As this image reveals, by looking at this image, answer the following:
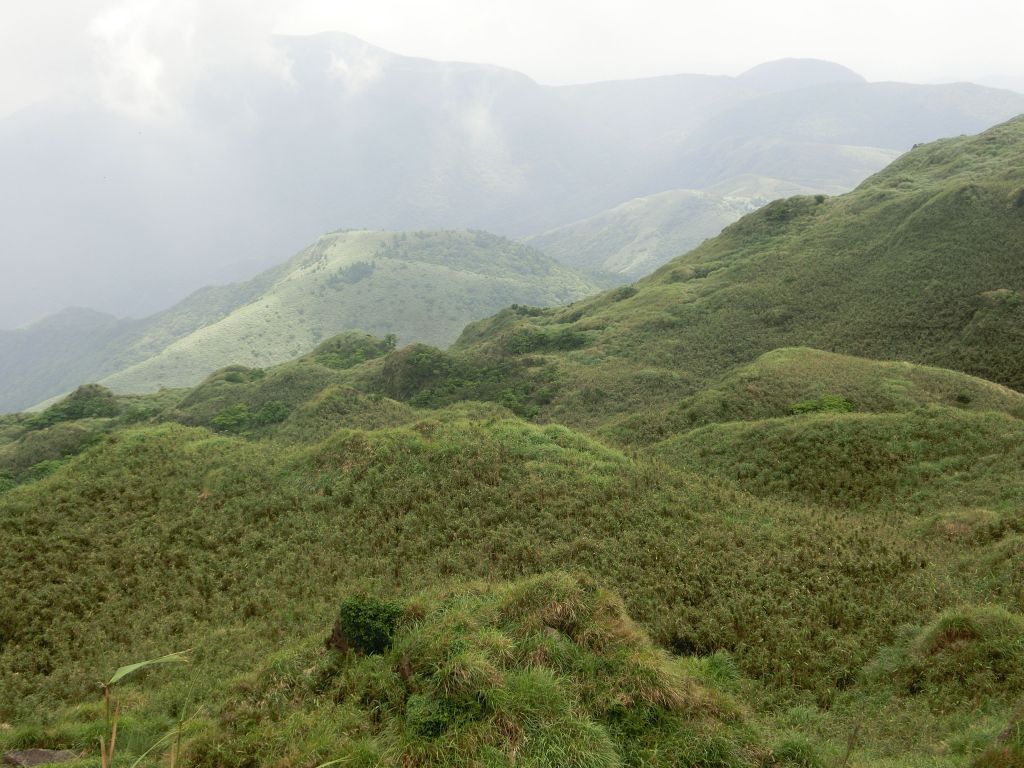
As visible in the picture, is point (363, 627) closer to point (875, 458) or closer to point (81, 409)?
point (875, 458)

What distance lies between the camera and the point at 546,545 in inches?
688

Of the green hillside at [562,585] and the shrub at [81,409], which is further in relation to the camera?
the shrub at [81,409]

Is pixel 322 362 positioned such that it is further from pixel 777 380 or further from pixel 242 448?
pixel 777 380

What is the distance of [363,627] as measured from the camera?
10672 millimetres

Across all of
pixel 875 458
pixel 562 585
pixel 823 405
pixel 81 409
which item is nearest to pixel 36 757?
pixel 562 585

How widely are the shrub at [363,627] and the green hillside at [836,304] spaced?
104 feet

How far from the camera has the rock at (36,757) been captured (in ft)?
29.2

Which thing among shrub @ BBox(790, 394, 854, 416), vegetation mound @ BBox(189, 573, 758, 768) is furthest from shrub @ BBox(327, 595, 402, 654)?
shrub @ BBox(790, 394, 854, 416)

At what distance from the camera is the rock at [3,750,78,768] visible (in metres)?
8.91

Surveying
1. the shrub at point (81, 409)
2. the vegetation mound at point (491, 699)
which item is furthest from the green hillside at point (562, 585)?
the shrub at point (81, 409)

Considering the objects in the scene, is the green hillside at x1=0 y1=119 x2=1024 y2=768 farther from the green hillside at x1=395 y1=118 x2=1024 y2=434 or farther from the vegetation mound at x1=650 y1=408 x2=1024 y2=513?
the green hillside at x1=395 y1=118 x2=1024 y2=434

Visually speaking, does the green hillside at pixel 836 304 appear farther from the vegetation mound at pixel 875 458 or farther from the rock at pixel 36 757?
the rock at pixel 36 757

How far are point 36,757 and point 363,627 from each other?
5.11m

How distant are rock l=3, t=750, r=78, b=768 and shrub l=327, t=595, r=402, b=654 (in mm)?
4092
